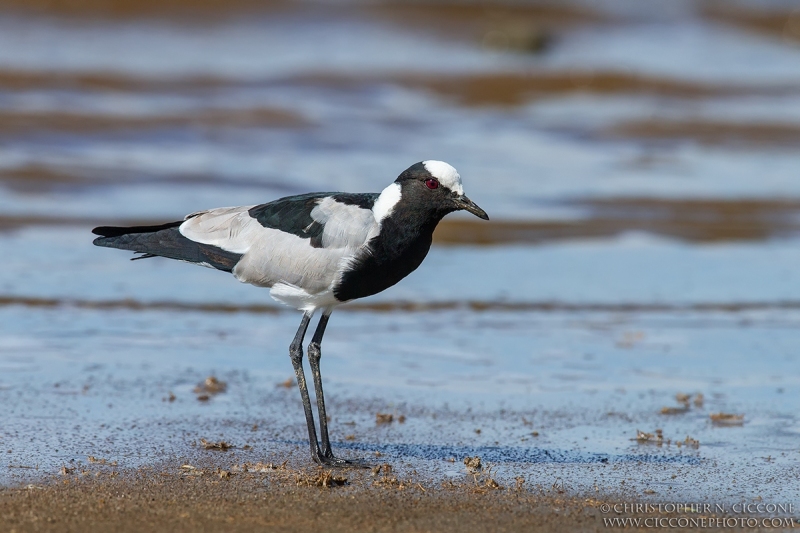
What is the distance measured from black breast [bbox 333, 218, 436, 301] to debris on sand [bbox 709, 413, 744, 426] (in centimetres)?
201

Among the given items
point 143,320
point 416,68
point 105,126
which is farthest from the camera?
point 416,68

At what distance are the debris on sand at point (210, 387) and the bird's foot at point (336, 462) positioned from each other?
1278mm

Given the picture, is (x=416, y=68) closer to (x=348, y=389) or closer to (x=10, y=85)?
(x=10, y=85)

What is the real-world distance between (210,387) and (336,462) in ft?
4.74

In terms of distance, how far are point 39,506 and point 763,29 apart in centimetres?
2796

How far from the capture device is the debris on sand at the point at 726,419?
20.4ft

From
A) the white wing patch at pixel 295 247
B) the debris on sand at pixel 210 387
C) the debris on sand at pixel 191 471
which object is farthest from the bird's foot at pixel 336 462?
the debris on sand at pixel 210 387

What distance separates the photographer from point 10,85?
18.7 metres

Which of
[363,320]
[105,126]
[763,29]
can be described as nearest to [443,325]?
[363,320]

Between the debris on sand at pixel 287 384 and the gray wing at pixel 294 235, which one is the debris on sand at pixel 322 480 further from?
the debris on sand at pixel 287 384

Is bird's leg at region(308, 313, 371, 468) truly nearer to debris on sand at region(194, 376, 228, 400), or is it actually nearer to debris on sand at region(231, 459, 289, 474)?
debris on sand at region(231, 459, 289, 474)

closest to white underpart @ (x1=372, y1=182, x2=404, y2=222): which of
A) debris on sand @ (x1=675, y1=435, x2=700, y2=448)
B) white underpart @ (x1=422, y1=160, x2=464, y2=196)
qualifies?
white underpart @ (x1=422, y1=160, x2=464, y2=196)

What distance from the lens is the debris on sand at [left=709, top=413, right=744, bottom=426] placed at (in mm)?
6219

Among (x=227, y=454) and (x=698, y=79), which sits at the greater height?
(x=698, y=79)
